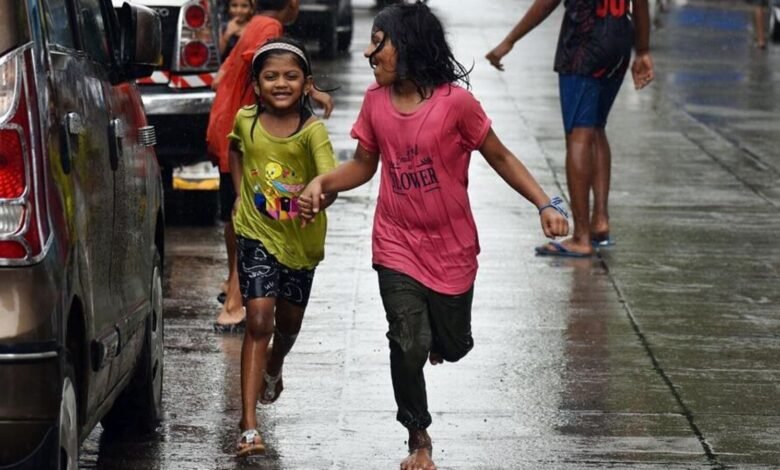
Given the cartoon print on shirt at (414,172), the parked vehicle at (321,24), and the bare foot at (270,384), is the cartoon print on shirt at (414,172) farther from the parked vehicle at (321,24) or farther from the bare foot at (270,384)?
the parked vehicle at (321,24)

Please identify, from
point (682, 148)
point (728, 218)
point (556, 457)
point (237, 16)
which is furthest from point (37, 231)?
point (682, 148)

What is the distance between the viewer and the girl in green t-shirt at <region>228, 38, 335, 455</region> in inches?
261

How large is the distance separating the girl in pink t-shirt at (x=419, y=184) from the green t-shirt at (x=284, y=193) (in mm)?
405

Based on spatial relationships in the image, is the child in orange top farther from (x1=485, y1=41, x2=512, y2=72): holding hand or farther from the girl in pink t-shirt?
the girl in pink t-shirt

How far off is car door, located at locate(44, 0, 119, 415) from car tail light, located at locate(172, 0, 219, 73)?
5.22 meters

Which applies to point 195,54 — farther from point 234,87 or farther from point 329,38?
point 329,38

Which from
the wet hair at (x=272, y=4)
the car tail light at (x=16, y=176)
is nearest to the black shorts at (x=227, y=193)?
the wet hair at (x=272, y=4)

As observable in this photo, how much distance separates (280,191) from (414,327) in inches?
32.7

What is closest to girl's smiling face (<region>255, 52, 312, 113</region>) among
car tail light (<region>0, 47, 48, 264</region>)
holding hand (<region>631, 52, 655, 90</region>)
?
car tail light (<region>0, 47, 48, 264</region>)

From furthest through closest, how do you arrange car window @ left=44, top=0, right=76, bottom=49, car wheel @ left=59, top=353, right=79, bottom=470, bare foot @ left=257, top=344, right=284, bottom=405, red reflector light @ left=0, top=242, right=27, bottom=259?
bare foot @ left=257, top=344, right=284, bottom=405
car window @ left=44, top=0, right=76, bottom=49
car wheel @ left=59, top=353, right=79, bottom=470
red reflector light @ left=0, top=242, right=27, bottom=259

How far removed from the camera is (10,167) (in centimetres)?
448

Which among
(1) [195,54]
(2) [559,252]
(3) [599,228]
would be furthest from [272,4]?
(3) [599,228]

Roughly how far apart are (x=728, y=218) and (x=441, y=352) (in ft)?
19.8

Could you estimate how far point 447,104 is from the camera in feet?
20.2
